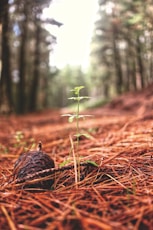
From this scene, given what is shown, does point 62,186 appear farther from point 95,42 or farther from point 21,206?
point 95,42

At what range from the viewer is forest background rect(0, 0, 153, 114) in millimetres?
6336

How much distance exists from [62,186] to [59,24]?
13.2 feet

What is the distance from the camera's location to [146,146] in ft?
7.62

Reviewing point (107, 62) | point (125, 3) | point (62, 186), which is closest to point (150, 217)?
point (62, 186)

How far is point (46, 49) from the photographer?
2138 cm

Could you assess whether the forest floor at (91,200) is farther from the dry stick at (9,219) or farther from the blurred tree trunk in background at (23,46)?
the blurred tree trunk in background at (23,46)

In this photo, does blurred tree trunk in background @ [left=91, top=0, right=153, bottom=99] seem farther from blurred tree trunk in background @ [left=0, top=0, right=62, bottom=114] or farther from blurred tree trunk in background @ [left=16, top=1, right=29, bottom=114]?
blurred tree trunk in background @ [left=16, top=1, right=29, bottom=114]

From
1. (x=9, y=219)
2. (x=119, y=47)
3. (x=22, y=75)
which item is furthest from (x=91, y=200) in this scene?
(x=119, y=47)

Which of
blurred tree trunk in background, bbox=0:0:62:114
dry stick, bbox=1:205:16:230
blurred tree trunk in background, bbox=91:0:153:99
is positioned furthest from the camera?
blurred tree trunk in background, bbox=91:0:153:99

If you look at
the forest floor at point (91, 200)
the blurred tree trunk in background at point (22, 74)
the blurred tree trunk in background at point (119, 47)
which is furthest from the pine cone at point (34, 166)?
the blurred tree trunk in background at point (22, 74)

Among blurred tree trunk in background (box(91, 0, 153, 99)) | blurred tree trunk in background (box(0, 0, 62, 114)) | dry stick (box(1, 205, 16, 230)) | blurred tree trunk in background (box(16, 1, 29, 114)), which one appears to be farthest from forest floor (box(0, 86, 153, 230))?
blurred tree trunk in background (box(16, 1, 29, 114))

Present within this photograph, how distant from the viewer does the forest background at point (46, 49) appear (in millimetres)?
6336

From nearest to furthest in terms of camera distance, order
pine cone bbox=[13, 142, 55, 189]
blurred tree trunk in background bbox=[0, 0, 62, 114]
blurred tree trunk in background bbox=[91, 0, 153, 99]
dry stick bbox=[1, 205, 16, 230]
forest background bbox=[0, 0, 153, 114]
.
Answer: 1. dry stick bbox=[1, 205, 16, 230]
2. pine cone bbox=[13, 142, 55, 189]
3. blurred tree trunk in background bbox=[0, 0, 62, 114]
4. forest background bbox=[0, 0, 153, 114]
5. blurred tree trunk in background bbox=[91, 0, 153, 99]

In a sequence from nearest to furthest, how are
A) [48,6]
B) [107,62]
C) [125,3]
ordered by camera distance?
[48,6] < [125,3] < [107,62]
